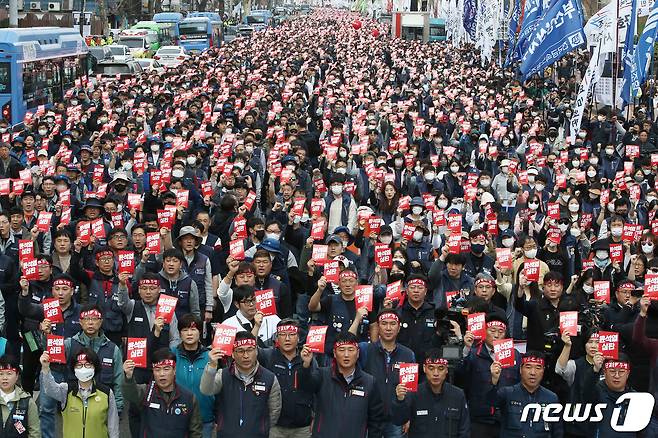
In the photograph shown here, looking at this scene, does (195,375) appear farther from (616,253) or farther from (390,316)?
(616,253)

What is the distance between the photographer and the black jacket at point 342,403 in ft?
23.9

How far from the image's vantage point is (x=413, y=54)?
146 ft

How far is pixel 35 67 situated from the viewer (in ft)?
89.3

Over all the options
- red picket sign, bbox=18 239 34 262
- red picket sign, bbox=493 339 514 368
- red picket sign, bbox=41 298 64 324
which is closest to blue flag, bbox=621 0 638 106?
red picket sign, bbox=18 239 34 262

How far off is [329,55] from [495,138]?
83.6 ft

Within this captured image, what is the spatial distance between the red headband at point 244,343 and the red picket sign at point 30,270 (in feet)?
9.63

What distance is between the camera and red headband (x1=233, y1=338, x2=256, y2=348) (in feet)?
24.0

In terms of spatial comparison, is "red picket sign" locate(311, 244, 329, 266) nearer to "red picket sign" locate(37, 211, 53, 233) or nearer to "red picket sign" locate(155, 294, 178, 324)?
"red picket sign" locate(155, 294, 178, 324)

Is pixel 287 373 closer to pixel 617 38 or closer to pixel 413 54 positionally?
pixel 617 38

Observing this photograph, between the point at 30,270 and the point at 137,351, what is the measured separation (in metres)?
2.40

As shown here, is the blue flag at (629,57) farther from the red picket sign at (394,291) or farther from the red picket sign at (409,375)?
the red picket sign at (409,375)

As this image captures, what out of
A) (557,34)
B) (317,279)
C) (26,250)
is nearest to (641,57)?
(557,34)

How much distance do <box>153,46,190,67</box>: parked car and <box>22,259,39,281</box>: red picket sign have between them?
35.6 meters

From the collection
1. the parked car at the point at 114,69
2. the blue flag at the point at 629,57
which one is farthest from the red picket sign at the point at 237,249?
the parked car at the point at 114,69
